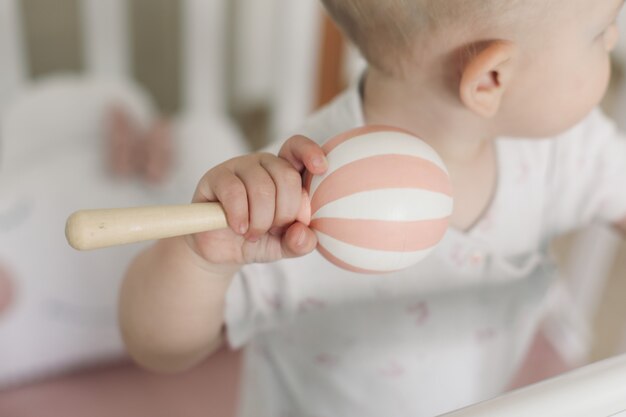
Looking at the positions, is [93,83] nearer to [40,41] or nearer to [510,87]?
[40,41]

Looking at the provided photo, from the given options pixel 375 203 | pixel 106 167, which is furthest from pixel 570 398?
pixel 106 167

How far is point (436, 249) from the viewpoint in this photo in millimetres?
495

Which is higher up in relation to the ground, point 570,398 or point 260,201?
point 260,201

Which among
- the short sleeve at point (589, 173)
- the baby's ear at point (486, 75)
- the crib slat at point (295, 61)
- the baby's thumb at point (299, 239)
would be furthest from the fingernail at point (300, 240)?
the crib slat at point (295, 61)

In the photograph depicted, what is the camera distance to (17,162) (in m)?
0.83

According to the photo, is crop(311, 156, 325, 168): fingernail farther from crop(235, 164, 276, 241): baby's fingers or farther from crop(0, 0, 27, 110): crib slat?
crop(0, 0, 27, 110): crib slat

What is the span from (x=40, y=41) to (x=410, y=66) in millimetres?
830

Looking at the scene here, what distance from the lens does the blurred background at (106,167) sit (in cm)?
75

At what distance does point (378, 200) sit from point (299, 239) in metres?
0.04

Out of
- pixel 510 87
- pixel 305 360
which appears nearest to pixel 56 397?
pixel 305 360

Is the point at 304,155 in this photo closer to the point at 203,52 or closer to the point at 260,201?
the point at 260,201

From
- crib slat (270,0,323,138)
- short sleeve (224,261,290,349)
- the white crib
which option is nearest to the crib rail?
short sleeve (224,261,290,349)

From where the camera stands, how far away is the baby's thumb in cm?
35

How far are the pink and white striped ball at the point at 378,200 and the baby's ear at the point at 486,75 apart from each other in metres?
0.06
